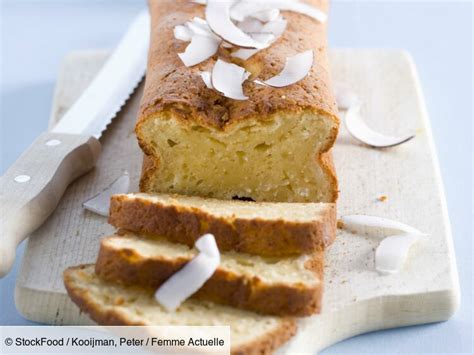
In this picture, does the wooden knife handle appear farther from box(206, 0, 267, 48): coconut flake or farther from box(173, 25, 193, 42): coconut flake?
box(206, 0, 267, 48): coconut flake

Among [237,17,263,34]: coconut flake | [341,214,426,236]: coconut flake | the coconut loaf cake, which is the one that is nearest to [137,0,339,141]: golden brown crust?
the coconut loaf cake

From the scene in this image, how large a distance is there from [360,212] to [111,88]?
5.84ft

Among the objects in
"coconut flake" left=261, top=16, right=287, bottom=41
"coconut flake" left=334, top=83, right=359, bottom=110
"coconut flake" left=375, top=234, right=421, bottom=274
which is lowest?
"coconut flake" left=334, top=83, right=359, bottom=110

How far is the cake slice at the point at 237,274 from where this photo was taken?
12.7ft

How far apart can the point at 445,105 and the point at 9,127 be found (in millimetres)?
2849

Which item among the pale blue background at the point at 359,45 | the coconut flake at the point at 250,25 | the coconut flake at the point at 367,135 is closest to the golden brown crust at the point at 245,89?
the coconut flake at the point at 250,25

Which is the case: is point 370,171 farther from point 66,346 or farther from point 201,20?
point 66,346

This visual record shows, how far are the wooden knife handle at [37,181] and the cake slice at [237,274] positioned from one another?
0.51 meters

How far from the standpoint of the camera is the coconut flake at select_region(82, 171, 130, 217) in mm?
4773

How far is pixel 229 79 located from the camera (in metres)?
4.66

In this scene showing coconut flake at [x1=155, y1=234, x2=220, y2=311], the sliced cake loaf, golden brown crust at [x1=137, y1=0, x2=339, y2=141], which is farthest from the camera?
golden brown crust at [x1=137, y1=0, x2=339, y2=141]

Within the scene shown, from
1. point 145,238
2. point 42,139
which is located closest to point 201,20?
point 42,139

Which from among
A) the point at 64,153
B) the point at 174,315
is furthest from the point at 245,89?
the point at 174,315

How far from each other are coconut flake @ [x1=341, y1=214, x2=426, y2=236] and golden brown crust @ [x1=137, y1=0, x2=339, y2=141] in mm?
381
